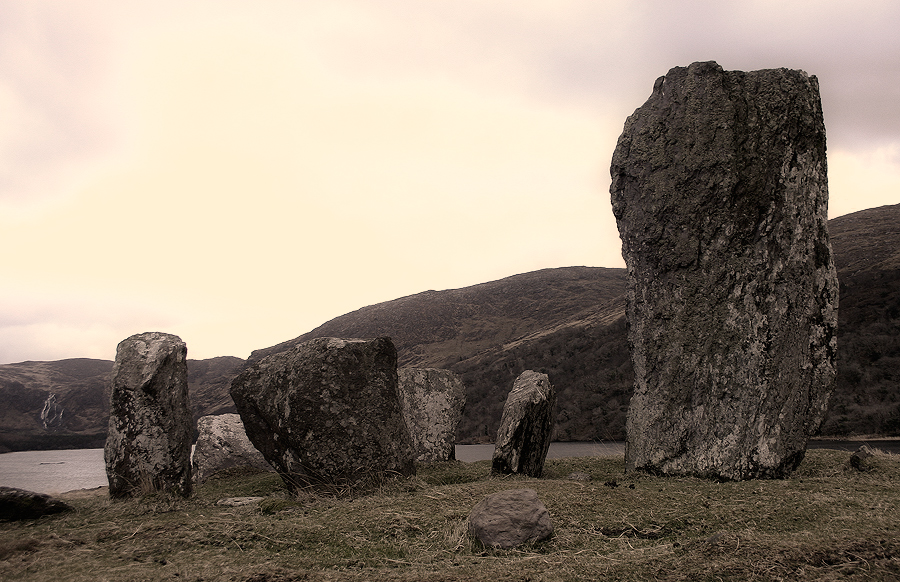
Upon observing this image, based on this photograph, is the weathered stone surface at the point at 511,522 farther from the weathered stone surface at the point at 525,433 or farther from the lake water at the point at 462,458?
the lake water at the point at 462,458

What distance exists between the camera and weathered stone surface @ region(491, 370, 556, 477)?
382 inches

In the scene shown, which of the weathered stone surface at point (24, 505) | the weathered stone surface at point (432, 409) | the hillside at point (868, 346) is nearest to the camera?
the weathered stone surface at point (24, 505)

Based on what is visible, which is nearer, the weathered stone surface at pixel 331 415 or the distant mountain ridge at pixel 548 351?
the weathered stone surface at pixel 331 415

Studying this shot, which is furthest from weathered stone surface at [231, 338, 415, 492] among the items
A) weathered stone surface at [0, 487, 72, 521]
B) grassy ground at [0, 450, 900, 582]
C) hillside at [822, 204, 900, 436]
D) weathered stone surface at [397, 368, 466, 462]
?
hillside at [822, 204, 900, 436]

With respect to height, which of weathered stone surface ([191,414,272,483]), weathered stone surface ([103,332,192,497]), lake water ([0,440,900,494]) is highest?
weathered stone surface ([103,332,192,497])

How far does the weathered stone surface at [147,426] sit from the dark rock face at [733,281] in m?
7.11

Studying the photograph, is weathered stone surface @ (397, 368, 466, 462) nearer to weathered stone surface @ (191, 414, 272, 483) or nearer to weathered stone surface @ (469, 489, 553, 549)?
weathered stone surface @ (191, 414, 272, 483)

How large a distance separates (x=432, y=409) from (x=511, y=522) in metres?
8.60

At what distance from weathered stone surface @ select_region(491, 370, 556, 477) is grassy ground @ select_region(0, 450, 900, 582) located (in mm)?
1417

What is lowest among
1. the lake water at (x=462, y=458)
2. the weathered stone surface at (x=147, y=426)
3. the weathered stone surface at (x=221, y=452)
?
the lake water at (x=462, y=458)

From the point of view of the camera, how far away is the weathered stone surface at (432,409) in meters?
13.4

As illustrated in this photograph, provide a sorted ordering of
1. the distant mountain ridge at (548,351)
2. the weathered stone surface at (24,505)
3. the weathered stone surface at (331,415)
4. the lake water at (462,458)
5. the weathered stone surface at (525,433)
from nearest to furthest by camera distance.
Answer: the weathered stone surface at (24,505) < the weathered stone surface at (331,415) < the weathered stone surface at (525,433) < the lake water at (462,458) < the distant mountain ridge at (548,351)

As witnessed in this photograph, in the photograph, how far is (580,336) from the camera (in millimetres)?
49406

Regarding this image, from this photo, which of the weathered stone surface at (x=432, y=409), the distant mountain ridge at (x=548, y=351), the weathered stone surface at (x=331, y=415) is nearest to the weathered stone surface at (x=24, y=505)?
the weathered stone surface at (x=331, y=415)
